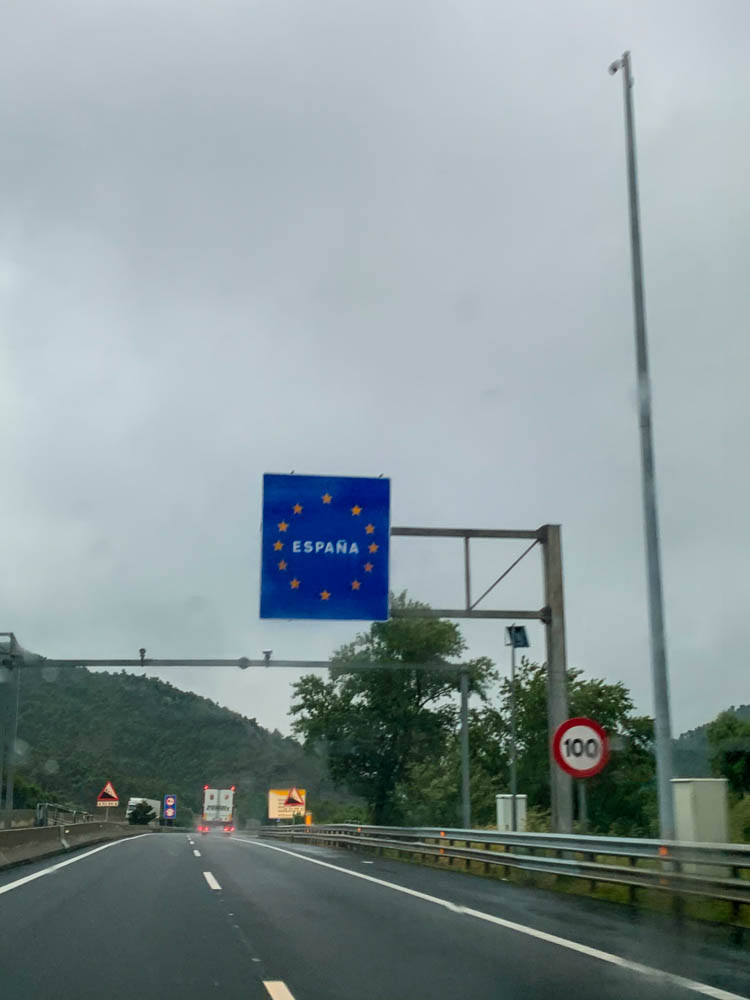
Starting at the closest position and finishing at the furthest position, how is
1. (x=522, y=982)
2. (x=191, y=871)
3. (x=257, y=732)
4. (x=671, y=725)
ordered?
(x=522, y=982), (x=671, y=725), (x=191, y=871), (x=257, y=732)

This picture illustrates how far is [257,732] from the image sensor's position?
141m

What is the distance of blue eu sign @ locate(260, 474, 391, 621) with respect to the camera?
72.1 feet

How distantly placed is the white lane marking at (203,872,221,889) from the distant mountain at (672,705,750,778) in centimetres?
3818

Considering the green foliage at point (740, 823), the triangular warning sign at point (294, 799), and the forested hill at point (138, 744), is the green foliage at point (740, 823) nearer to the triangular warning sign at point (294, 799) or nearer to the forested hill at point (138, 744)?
the triangular warning sign at point (294, 799)

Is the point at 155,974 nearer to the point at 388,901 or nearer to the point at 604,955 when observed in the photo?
the point at 604,955

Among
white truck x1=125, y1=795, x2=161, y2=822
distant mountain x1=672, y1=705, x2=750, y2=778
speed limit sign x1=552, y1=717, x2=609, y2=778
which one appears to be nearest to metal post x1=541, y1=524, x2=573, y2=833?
speed limit sign x1=552, y1=717, x2=609, y2=778

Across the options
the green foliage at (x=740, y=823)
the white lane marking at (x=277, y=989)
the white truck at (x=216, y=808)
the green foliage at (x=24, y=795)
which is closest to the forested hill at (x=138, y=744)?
the green foliage at (x=24, y=795)

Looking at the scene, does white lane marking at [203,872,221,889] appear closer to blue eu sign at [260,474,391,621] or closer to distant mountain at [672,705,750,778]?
blue eu sign at [260,474,391,621]

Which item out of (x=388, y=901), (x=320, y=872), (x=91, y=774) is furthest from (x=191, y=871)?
(x=91, y=774)

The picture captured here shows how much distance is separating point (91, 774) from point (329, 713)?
155 feet

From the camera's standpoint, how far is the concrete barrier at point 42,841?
22.1 metres

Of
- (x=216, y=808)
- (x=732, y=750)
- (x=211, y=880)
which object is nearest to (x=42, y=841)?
(x=211, y=880)

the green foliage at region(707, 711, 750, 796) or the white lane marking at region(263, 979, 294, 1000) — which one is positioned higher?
the green foliage at region(707, 711, 750, 796)

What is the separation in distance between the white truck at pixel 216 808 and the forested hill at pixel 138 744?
92.3 ft
